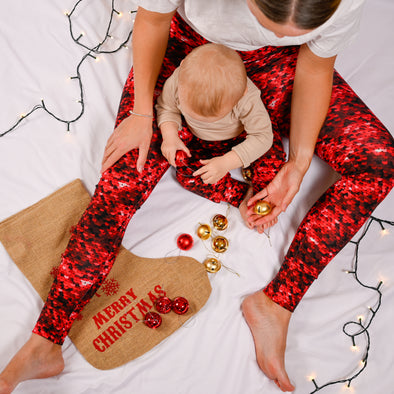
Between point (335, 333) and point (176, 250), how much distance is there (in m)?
0.50

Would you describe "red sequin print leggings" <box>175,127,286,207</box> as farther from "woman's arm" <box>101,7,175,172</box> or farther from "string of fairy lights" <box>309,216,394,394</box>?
"string of fairy lights" <box>309,216,394,394</box>

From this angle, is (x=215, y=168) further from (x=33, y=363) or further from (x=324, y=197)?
(x=33, y=363)

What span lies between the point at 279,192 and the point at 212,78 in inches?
15.7

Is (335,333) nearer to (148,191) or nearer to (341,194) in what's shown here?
(341,194)

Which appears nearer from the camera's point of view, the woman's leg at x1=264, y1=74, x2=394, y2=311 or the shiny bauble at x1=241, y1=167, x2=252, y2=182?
the woman's leg at x1=264, y1=74, x2=394, y2=311

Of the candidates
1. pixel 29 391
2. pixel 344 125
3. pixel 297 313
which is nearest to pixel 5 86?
pixel 29 391

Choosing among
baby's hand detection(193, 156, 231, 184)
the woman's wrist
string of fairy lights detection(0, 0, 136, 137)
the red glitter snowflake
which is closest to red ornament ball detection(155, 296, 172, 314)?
the red glitter snowflake

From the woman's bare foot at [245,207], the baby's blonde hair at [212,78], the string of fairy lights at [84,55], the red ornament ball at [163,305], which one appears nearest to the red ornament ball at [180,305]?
the red ornament ball at [163,305]

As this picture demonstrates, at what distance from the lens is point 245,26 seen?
0.78 meters

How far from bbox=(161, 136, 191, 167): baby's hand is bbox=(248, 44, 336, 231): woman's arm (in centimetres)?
25

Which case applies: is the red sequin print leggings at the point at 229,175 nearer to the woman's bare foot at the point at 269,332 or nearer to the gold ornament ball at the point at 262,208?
the gold ornament ball at the point at 262,208

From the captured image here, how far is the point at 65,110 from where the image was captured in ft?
4.04

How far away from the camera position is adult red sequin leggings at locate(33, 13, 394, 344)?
930mm

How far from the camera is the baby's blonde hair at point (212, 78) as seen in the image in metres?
0.78
